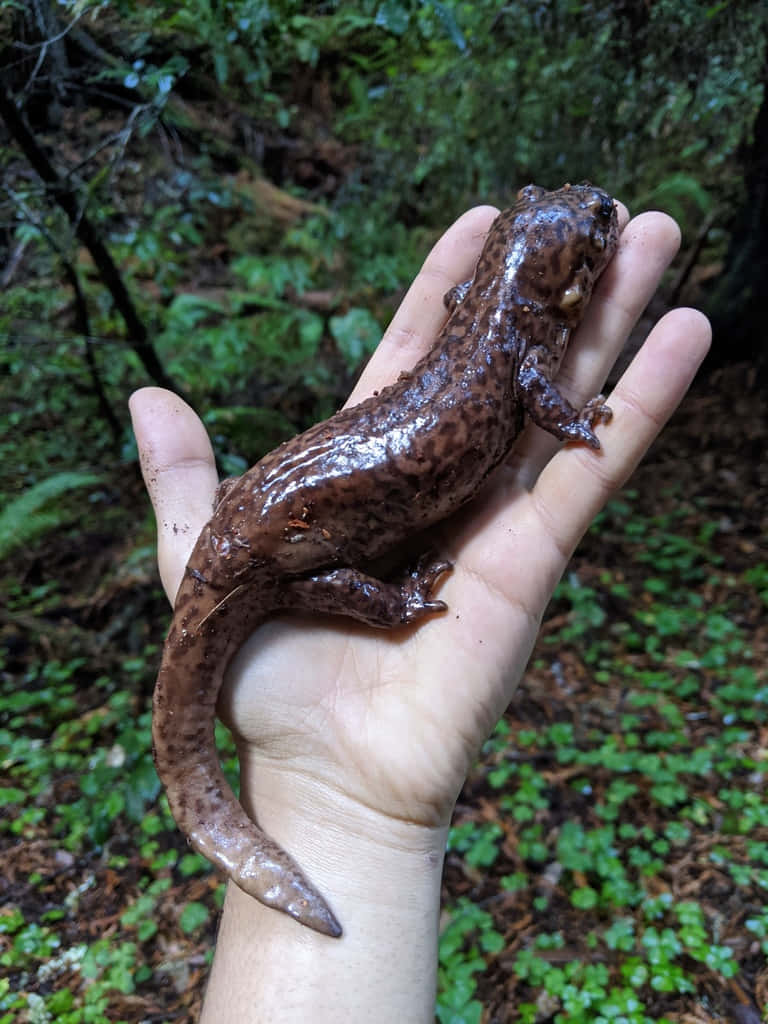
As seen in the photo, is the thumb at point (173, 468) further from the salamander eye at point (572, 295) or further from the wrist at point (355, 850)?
the salamander eye at point (572, 295)

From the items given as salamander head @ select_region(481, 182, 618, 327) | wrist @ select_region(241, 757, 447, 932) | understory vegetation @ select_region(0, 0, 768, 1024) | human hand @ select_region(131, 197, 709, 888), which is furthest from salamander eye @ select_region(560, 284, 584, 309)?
wrist @ select_region(241, 757, 447, 932)

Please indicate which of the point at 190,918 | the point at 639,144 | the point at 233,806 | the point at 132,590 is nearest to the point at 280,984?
the point at 233,806

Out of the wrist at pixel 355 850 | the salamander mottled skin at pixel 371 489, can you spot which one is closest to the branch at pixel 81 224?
the salamander mottled skin at pixel 371 489

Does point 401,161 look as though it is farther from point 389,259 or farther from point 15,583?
point 15,583

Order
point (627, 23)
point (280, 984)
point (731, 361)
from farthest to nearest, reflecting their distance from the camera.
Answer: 1. point (731, 361)
2. point (627, 23)
3. point (280, 984)

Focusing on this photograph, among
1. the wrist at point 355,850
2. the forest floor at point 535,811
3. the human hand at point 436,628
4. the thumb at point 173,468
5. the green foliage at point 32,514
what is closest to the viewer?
the wrist at point 355,850

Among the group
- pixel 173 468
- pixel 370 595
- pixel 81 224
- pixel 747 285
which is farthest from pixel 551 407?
pixel 747 285
